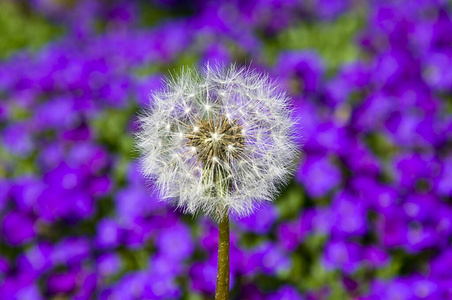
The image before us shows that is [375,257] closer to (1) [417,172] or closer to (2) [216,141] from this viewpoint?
(1) [417,172]

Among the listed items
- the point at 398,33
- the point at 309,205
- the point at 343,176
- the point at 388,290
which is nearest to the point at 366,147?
the point at 343,176

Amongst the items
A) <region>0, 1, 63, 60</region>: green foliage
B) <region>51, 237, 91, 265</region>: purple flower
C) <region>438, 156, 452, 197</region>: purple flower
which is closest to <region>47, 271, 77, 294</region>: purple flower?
<region>51, 237, 91, 265</region>: purple flower

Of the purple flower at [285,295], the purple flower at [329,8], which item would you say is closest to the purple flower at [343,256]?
the purple flower at [285,295]

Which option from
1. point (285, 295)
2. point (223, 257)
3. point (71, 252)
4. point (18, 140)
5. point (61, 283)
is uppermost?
point (18, 140)

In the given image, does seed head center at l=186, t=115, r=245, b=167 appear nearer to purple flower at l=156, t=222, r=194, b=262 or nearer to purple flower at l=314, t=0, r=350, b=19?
Answer: purple flower at l=156, t=222, r=194, b=262

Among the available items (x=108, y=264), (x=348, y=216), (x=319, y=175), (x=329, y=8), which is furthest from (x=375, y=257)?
(x=329, y=8)

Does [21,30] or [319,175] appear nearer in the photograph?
[319,175]

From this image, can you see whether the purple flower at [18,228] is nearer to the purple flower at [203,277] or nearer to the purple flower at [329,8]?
the purple flower at [203,277]
